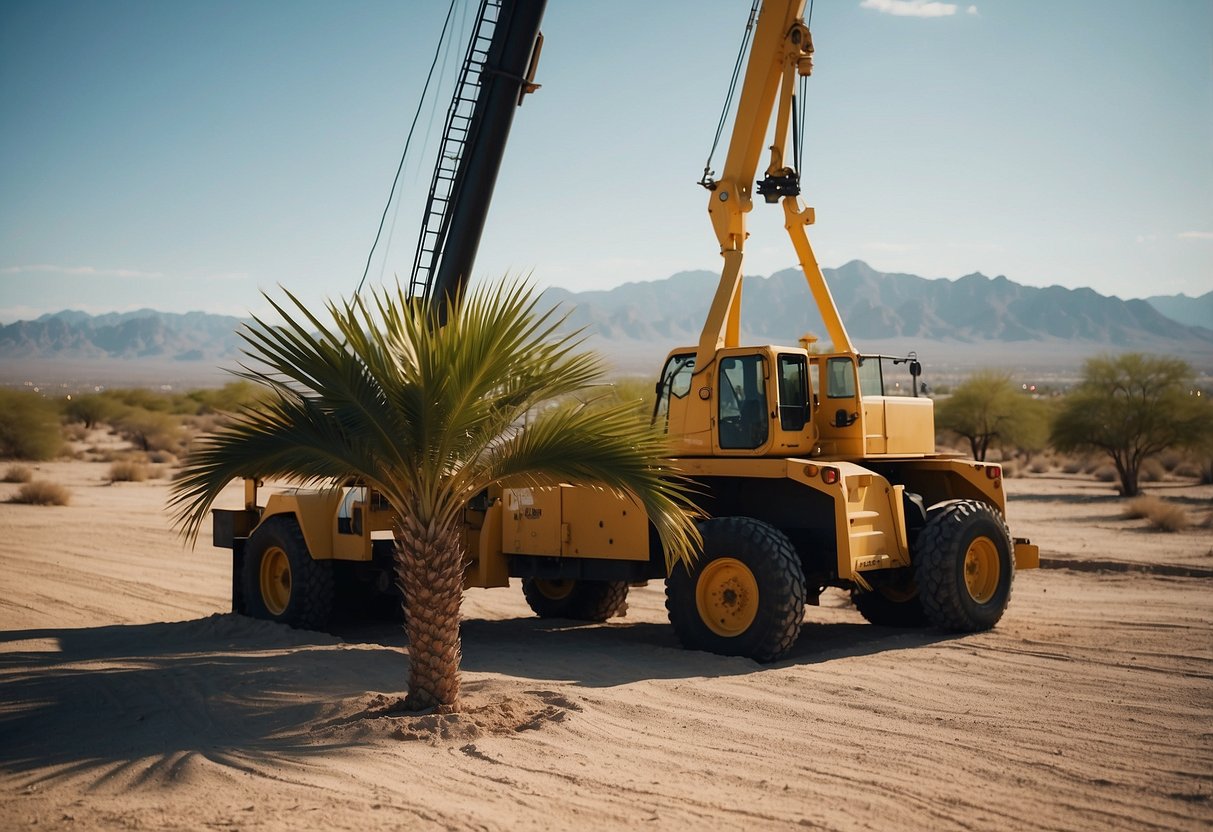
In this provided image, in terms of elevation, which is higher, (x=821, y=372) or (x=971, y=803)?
(x=821, y=372)

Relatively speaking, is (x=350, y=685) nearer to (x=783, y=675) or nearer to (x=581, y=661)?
(x=581, y=661)

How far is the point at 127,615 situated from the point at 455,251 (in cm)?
596

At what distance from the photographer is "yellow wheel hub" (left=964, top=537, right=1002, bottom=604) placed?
40.1ft

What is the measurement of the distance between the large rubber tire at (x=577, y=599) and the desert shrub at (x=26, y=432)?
31.6m

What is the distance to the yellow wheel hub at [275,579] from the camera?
13297 millimetres

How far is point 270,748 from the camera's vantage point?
7301mm

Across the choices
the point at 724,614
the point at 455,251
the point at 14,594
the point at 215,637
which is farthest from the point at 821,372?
the point at 14,594

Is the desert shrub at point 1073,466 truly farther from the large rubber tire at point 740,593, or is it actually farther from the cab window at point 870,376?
the large rubber tire at point 740,593

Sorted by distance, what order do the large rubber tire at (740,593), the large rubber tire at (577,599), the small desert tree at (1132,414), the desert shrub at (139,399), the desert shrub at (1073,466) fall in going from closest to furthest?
1. the large rubber tire at (740,593)
2. the large rubber tire at (577,599)
3. the small desert tree at (1132,414)
4. the desert shrub at (1073,466)
5. the desert shrub at (139,399)

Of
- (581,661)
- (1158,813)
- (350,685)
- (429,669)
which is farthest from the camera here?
(581,661)

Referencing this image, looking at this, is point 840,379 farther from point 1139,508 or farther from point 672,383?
point 1139,508

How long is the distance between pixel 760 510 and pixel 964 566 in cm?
216

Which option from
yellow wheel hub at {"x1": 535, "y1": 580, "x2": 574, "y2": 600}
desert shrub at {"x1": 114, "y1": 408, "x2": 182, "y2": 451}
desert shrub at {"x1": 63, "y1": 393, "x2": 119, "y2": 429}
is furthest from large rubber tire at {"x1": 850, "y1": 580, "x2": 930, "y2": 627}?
desert shrub at {"x1": 63, "y1": 393, "x2": 119, "y2": 429}

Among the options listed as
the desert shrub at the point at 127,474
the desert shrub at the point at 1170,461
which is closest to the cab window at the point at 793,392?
the desert shrub at the point at 127,474
